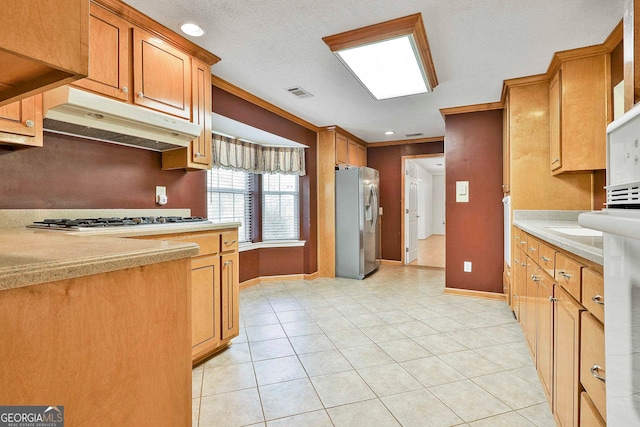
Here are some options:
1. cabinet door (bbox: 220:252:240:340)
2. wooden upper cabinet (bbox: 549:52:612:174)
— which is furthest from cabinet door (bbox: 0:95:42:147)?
wooden upper cabinet (bbox: 549:52:612:174)

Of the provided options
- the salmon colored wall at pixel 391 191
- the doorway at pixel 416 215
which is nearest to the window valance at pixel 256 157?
the salmon colored wall at pixel 391 191

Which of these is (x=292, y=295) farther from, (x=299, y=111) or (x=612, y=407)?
(x=612, y=407)

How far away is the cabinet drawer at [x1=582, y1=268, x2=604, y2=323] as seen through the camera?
907 mm

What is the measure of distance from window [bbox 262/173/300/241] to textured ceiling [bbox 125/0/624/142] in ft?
4.60

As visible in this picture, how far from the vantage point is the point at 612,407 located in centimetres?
73

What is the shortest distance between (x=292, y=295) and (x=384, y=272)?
1.93 m

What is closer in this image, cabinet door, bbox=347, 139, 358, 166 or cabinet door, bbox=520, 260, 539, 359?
cabinet door, bbox=520, 260, 539, 359

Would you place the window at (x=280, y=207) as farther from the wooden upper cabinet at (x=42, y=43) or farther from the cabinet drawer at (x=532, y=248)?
the wooden upper cabinet at (x=42, y=43)

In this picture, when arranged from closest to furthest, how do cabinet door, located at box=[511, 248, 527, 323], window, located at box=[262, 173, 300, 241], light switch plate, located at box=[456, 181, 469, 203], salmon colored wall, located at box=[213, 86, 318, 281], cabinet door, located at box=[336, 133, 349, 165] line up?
1. cabinet door, located at box=[511, 248, 527, 323]
2. light switch plate, located at box=[456, 181, 469, 203]
3. salmon colored wall, located at box=[213, 86, 318, 281]
4. window, located at box=[262, 173, 300, 241]
5. cabinet door, located at box=[336, 133, 349, 165]

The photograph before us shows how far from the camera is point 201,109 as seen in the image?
248cm

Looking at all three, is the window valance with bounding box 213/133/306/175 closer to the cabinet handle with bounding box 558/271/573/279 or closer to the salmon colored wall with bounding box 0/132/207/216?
the salmon colored wall with bounding box 0/132/207/216

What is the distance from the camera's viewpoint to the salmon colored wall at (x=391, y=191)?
18.9 feet

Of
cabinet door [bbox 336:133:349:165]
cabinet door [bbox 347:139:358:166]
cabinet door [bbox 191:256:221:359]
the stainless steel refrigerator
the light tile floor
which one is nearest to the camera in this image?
the light tile floor

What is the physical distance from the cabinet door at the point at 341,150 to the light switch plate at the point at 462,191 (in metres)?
1.77
